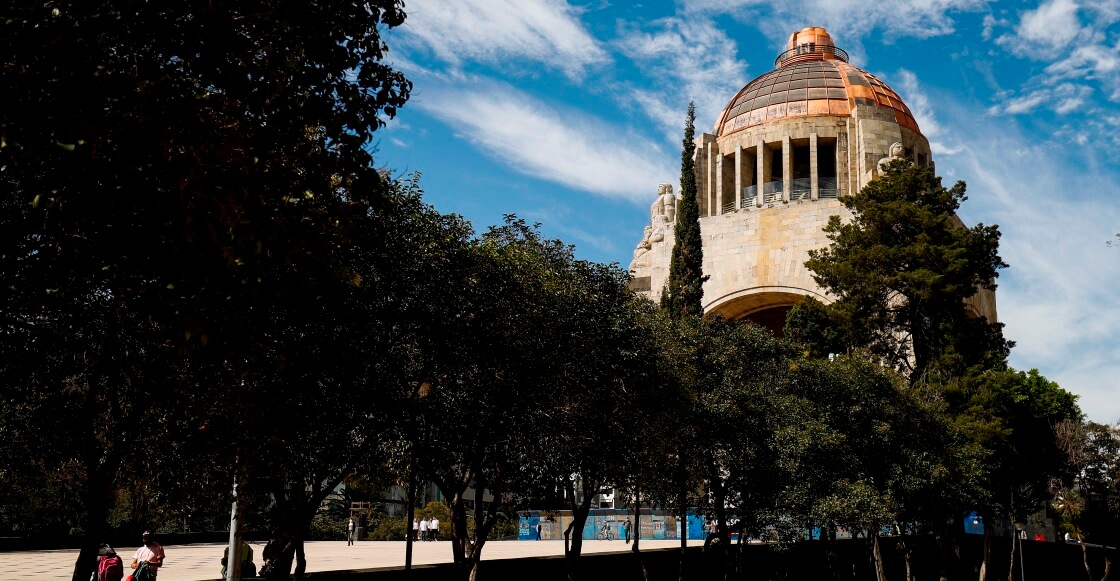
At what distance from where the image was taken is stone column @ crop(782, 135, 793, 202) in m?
39.2

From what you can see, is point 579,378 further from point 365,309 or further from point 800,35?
point 800,35

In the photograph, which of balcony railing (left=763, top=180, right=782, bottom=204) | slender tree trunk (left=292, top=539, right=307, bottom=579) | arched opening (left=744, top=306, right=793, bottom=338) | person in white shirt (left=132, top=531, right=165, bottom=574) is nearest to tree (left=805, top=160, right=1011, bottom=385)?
balcony railing (left=763, top=180, right=782, bottom=204)

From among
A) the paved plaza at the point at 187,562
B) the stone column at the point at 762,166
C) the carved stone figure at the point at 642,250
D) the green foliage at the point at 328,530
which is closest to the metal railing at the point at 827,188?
the stone column at the point at 762,166

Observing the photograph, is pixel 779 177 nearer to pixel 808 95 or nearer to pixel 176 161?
pixel 808 95

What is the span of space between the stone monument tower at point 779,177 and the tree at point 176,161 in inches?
1123

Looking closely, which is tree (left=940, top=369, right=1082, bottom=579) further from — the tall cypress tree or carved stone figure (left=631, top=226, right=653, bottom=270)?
carved stone figure (left=631, top=226, right=653, bottom=270)

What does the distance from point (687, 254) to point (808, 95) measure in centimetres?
1283

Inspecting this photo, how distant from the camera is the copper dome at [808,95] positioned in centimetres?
4188

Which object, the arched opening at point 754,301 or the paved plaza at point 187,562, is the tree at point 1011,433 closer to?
the arched opening at point 754,301

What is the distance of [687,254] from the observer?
113ft

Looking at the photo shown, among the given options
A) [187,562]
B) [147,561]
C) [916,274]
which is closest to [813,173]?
[916,274]

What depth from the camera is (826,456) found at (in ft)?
67.4

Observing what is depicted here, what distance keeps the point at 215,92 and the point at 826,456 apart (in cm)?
1630

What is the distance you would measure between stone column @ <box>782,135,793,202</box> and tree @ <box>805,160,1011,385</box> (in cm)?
884
